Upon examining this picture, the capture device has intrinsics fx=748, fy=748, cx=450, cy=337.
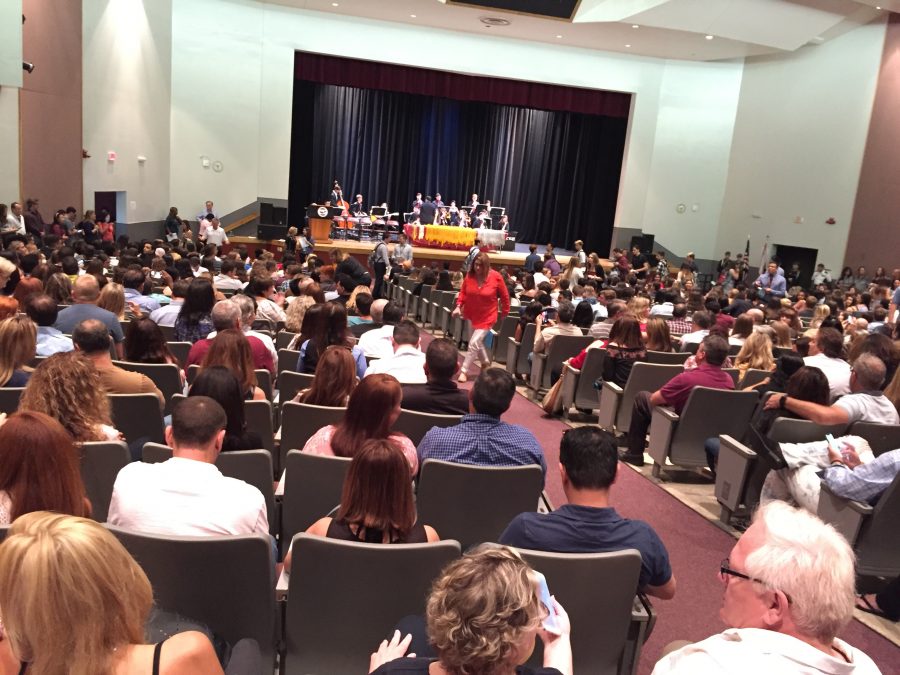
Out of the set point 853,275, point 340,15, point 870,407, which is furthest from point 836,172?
point 870,407

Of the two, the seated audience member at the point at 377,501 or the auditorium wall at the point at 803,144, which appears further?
the auditorium wall at the point at 803,144

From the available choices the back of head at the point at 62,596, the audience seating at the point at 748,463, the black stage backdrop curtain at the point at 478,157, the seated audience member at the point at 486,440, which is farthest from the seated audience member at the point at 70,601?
the black stage backdrop curtain at the point at 478,157

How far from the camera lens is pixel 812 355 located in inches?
234

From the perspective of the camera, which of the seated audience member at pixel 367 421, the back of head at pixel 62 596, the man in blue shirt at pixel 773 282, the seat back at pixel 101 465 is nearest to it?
the back of head at pixel 62 596

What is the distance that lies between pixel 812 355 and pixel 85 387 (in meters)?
5.24

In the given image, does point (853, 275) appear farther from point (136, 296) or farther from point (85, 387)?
point (85, 387)

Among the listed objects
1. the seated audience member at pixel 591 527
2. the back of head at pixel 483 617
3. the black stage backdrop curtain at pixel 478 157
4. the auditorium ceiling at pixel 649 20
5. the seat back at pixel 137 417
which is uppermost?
the auditorium ceiling at pixel 649 20

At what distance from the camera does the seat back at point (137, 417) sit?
147 inches

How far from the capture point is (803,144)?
18.4 m

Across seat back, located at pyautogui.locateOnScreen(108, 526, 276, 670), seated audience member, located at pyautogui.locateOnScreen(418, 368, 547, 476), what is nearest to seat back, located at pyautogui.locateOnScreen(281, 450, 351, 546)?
seated audience member, located at pyautogui.locateOnScreen(418, 368, 547, 476)

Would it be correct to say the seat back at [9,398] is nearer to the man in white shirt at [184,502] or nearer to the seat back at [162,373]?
the seat back at [162,373]

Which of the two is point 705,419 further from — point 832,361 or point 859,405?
point 832,361

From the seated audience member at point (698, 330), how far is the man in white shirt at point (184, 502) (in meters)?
5.59

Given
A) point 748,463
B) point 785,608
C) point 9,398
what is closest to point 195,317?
point 9,398
